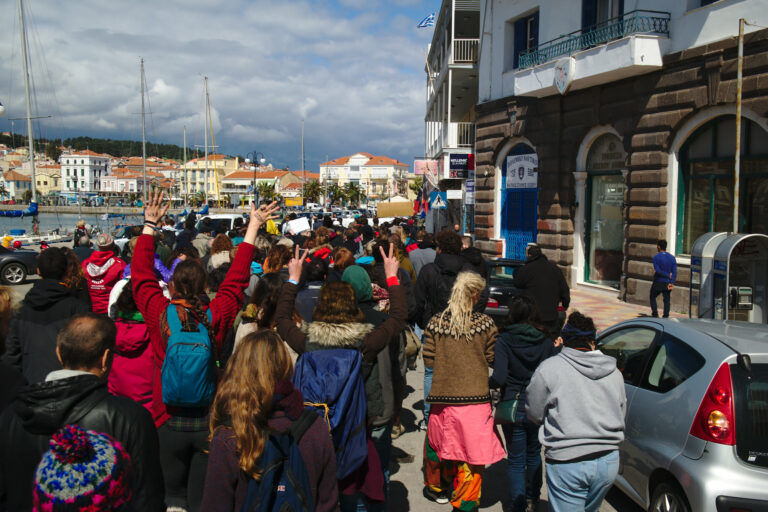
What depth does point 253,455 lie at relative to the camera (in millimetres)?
2459

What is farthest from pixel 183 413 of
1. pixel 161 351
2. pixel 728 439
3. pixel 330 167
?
pixel 330 167

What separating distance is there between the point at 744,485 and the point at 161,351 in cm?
370

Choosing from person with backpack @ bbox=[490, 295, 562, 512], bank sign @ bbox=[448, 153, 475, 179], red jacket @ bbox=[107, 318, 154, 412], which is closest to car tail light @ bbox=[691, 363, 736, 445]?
person with backpack @ bbox=[490, 295, 562, 512]

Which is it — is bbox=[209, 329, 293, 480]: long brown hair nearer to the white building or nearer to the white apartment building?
the white apartment building

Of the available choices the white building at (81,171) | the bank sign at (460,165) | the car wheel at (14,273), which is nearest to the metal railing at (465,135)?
the bank sign at (460,165)

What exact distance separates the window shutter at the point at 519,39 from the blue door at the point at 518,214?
2.89 meters

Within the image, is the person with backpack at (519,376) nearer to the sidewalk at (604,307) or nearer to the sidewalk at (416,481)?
the sidewalk at (416,481)

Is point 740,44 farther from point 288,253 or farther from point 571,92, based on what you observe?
point 288,253

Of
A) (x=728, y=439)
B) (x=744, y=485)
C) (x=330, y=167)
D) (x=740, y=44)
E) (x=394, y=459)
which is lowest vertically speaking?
(x=394, y=459)

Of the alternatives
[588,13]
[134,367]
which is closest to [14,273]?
[134,367]

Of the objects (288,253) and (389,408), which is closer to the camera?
(389,408)

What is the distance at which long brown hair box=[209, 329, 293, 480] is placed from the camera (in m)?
2.47

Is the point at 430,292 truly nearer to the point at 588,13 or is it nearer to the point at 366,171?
the point at 588,13

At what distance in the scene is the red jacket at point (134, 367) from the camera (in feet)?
13.7
